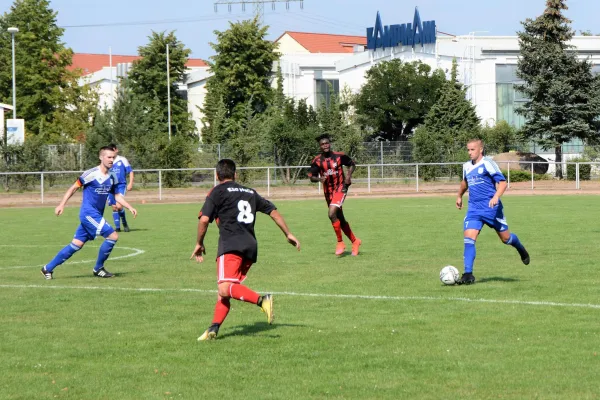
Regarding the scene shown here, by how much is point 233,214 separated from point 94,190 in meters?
6.02

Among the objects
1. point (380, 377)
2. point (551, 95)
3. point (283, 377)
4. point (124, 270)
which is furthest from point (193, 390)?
point (551, 95)

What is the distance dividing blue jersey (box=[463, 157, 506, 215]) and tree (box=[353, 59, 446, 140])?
5310 cm

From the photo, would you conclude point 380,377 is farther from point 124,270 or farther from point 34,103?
point 34,103

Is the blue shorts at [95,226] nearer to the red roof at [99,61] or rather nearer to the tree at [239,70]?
the tree at [239,70]

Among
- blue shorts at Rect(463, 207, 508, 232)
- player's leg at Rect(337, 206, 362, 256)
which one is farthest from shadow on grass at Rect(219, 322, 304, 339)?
player's leg at Rect(337, 206, 362, 256)

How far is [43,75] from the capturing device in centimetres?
6994

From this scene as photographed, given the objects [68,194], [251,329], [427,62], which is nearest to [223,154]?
[427,62]

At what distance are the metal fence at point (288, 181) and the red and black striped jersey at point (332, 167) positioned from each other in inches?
969

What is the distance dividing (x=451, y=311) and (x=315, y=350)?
2455mm

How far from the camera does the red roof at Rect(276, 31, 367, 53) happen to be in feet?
336

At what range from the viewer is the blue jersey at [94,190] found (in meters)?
14.6

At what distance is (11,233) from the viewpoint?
24.8 meters

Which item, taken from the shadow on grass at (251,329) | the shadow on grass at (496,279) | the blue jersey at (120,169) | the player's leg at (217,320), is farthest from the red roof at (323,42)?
the player's leg at (217,320)

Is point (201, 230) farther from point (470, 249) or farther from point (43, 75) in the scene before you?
point (43, 75)
